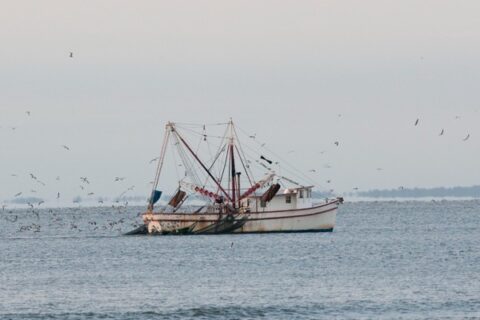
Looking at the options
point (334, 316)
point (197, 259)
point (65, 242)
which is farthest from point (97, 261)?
point (334, 316)

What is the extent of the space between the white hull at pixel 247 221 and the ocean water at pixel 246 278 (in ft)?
3.12

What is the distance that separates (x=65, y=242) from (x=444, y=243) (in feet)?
115

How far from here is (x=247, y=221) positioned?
118062 millimetres

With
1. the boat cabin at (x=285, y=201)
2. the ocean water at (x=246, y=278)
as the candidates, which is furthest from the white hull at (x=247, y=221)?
the ocean water at (x=246, y=278)

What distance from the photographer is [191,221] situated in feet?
391

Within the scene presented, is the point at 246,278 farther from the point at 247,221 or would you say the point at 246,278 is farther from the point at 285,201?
the point at 247,221

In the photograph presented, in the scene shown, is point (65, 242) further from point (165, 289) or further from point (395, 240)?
point (165, 289)

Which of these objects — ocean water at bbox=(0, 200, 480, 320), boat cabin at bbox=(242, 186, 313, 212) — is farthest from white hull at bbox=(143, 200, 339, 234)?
ocean water at bbox=(0, 200, 480, 320)

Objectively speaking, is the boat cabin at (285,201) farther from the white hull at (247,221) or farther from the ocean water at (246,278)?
the ocean water at (246,278)

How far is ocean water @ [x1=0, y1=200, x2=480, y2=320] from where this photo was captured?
201 ft

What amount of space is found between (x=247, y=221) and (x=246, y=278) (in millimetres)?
40462

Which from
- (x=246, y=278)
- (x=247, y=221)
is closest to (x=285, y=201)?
(x=247, y=221)

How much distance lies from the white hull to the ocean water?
95 cm

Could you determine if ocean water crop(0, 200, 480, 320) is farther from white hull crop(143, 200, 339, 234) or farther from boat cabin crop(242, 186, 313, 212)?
boat cabin crop(242, 186, 313, 212)
